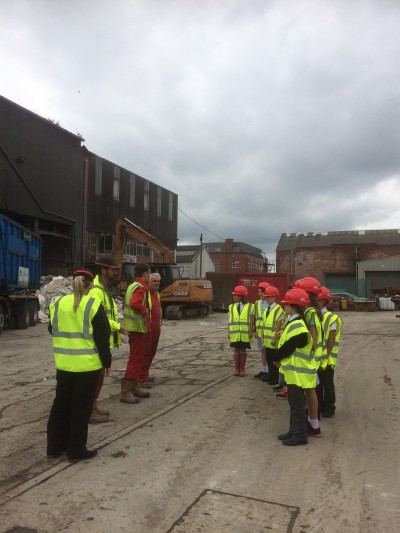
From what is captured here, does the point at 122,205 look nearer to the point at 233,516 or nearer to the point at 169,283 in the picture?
the point at 169,283

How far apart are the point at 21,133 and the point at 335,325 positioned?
22.0 meters

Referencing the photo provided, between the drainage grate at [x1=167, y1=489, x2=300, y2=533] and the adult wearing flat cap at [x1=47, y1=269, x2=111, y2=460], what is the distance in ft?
4.39

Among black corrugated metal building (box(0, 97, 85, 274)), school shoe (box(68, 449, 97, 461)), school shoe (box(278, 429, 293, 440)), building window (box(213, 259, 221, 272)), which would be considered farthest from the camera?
building window (box(213, 259, 221, 272))

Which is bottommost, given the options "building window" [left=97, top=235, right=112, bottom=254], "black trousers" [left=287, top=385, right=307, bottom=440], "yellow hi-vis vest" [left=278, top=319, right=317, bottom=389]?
"black trousers" [left=287, top=385, right=307, bottom=440]

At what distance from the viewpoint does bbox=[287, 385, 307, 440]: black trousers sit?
4672 millimetres

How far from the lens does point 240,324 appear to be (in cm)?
791

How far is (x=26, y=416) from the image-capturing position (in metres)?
5.70

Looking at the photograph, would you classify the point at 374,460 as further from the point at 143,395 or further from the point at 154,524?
the point at 143,395

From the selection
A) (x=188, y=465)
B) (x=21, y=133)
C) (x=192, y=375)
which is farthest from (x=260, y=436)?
(x=21, y=133)

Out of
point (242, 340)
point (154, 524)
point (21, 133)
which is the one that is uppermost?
point (21, 133)

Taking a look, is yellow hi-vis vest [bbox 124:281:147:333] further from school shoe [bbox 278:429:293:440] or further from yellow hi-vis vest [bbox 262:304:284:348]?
school shoe [bbox 278:429:293:440]

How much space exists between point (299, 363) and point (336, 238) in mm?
53280

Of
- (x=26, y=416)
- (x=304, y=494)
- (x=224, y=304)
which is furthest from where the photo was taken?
(x=224, y=304)

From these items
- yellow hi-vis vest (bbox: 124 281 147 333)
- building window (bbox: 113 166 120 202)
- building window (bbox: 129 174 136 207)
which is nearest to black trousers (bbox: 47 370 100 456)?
yellow hi-vis vest (bbox: 124 281 147 333)
